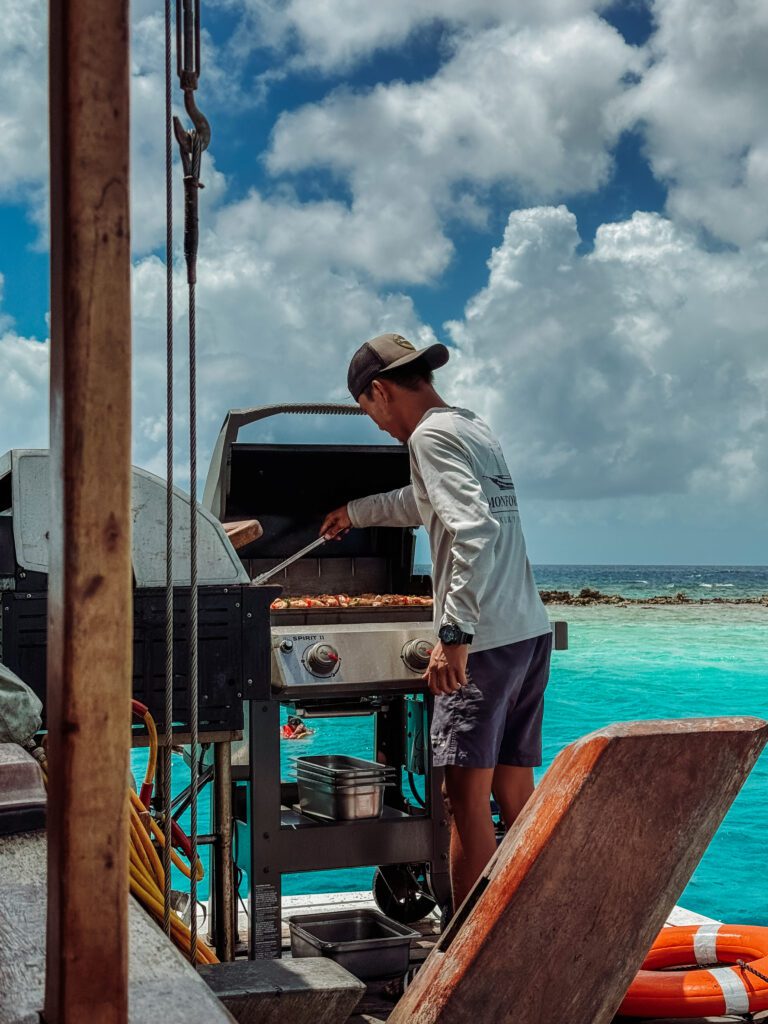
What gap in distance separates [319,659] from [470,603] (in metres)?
0.81

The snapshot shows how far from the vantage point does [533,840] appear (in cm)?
192

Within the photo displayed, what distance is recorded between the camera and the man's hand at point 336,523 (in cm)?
404

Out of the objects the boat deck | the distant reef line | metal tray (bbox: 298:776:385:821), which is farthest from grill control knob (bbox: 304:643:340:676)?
the distant reef line

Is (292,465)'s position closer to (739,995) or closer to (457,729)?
(457,729)

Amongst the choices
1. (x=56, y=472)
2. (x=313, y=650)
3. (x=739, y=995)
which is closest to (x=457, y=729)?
(x=313, y=650)

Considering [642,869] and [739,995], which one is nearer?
[642,869]

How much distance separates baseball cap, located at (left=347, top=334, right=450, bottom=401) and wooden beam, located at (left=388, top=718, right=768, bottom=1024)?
4.93ft

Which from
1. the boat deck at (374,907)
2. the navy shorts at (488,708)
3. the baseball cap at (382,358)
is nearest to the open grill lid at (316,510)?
the baseball cap at (382,358)

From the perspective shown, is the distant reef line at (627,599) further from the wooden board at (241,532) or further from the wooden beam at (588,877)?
the wooden beam at (588,877)

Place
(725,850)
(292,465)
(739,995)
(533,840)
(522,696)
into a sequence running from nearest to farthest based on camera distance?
(533,840) → (739,995) → (522,696) → (292,465) → (725,850)

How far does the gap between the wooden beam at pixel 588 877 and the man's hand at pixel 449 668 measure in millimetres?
882

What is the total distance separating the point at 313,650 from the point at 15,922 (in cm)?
204

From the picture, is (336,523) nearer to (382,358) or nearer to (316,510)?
(316,510)

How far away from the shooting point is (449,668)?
2.91 m
